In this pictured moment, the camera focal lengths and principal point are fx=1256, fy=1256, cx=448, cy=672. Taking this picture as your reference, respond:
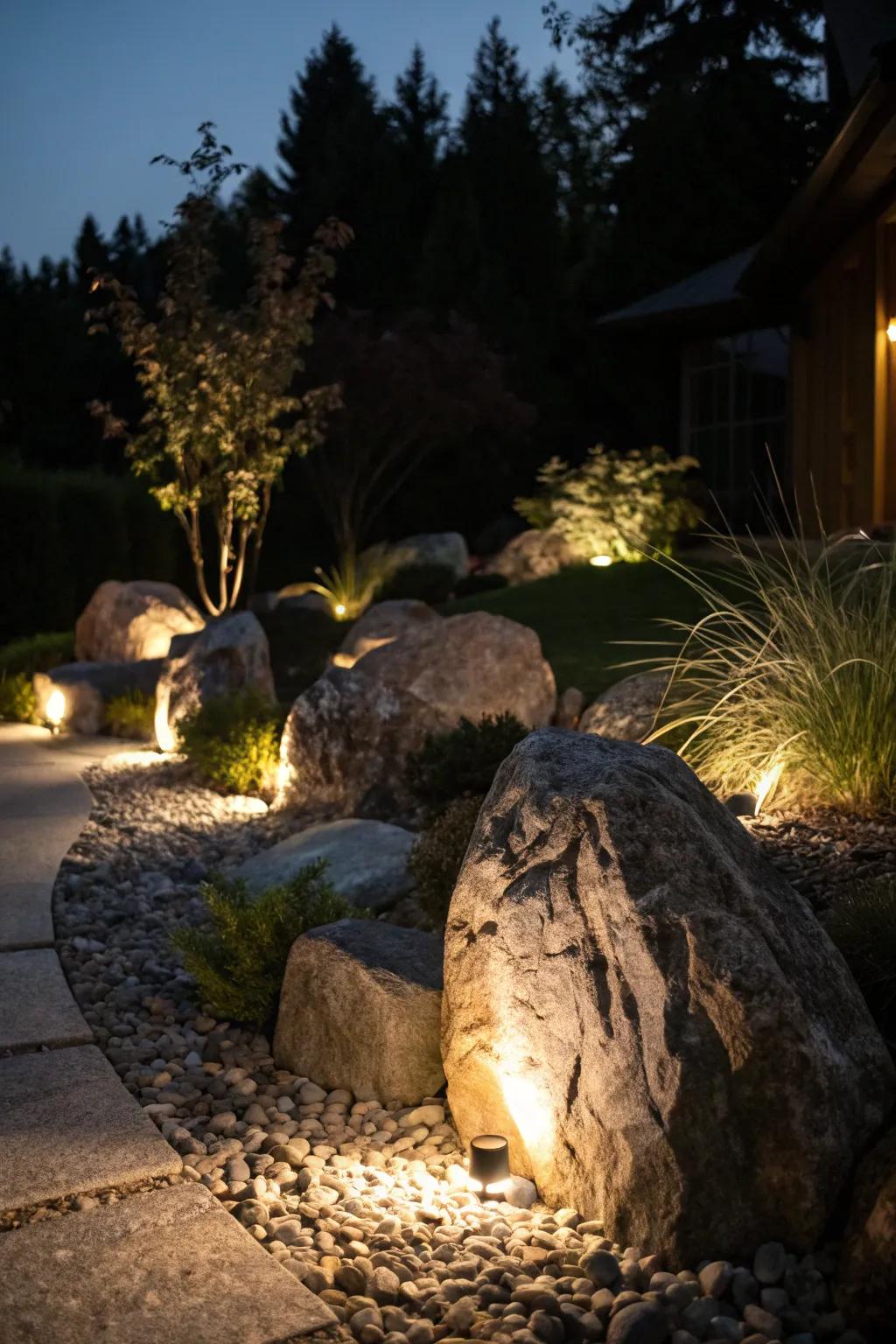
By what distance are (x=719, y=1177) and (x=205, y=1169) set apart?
3.69 ft

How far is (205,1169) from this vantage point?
2.79 meters

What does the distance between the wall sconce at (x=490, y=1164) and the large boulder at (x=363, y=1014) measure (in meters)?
0.54

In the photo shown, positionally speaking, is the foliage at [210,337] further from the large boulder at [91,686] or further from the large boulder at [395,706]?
the large boulder at [395,706]

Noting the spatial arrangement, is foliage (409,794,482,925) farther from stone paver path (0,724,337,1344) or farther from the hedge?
the hedge

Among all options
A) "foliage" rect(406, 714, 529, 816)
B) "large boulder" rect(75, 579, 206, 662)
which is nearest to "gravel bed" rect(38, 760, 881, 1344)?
"foliage" rect(406, 714, 529, 816)

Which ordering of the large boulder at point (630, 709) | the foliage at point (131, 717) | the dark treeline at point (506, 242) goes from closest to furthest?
the large boulder at point (630, 709) → the foliage at point (131, 717) → the dark treeline at point (506, 242)

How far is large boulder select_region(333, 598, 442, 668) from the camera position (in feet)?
31.9

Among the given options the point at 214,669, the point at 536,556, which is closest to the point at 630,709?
the point at 214,669

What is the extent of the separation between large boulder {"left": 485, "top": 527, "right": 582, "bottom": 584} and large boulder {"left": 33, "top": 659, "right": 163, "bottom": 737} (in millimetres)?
Answer: 4822

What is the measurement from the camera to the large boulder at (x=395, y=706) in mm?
6406

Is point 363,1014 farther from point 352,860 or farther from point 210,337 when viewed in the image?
point 210,337

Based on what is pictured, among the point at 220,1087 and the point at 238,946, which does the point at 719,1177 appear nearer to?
the point at 220,1087

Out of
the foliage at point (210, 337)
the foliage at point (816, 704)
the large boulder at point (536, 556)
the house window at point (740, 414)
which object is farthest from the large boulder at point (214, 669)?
the house window at point (740, 414)

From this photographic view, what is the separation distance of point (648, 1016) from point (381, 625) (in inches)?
298
